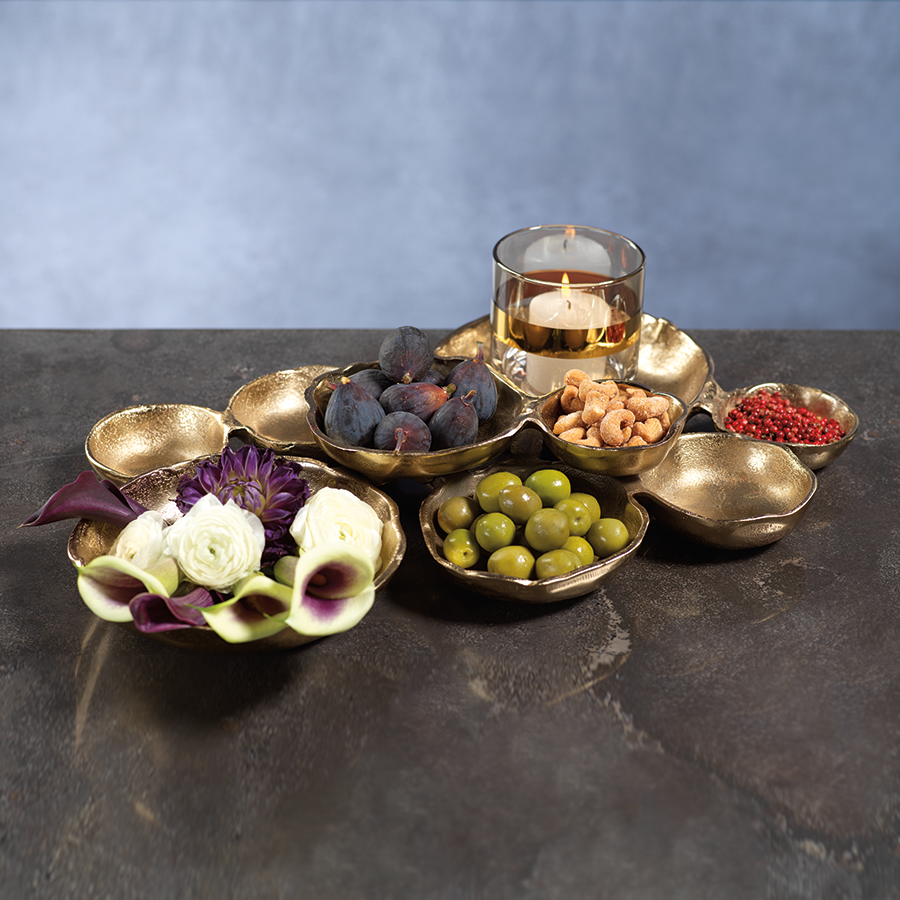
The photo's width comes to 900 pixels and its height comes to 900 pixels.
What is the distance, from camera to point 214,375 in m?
1.05

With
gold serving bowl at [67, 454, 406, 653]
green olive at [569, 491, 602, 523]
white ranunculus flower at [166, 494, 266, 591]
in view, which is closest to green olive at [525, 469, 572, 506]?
green olive at [569, 491, 602, 523]

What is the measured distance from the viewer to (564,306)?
2.84 feet

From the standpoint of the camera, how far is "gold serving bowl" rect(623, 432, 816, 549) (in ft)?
2.44

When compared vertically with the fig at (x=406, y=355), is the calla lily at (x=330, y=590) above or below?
below

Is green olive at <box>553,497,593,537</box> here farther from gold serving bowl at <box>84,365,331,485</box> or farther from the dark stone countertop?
gold serving bowl at <box>84,365,331,485</box>

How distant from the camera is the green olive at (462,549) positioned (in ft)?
2.24

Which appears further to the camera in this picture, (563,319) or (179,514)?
(563,319)

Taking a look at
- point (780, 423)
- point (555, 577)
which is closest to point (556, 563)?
point (555, 577)

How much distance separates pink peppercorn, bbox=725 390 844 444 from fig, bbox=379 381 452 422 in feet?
1.03

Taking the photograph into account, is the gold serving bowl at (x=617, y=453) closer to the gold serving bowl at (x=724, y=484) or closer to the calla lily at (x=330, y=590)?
the gold serving bowl at (x=724, y=484)

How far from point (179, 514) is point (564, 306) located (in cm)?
40

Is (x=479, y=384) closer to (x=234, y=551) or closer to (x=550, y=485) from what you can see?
(x=550, y=485)

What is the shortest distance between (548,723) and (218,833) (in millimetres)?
220

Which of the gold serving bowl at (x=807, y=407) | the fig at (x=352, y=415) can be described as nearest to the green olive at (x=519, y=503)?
the fig at (x=352, y=415)
